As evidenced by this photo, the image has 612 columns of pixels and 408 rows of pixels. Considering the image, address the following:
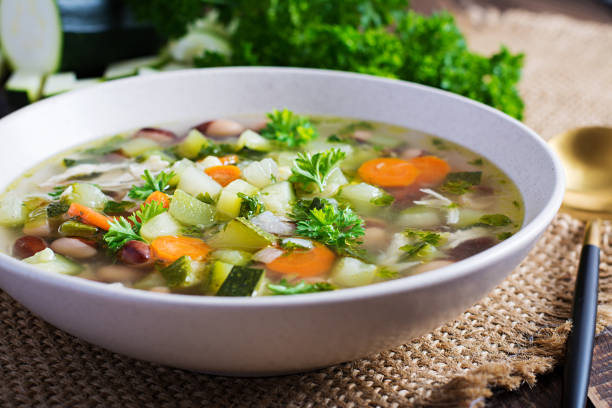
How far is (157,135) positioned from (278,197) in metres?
0.92

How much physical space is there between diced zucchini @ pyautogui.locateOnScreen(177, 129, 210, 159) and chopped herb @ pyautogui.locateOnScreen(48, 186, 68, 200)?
1.82 ft

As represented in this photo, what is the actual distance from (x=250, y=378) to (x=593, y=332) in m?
1.02

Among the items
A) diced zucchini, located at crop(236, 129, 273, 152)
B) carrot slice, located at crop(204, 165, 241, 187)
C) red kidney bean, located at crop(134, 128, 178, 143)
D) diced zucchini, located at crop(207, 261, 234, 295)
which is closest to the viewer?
diced zucchini, located at crop(207, 261, 234, 295)

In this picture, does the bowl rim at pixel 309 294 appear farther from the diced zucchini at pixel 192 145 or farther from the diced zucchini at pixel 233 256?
the diced zucchini at pixel 192 145

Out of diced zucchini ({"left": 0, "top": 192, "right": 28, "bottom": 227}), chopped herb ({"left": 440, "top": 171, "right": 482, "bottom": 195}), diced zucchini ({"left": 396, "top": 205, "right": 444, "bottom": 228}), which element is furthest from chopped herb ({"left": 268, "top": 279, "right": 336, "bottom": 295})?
diced zucchini ({"left": 0, "top": 192, "right": 28, "bottom": 227})

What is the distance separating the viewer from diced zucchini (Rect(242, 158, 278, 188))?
238 cm

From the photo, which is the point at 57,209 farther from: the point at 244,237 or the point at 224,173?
the point at 244,237

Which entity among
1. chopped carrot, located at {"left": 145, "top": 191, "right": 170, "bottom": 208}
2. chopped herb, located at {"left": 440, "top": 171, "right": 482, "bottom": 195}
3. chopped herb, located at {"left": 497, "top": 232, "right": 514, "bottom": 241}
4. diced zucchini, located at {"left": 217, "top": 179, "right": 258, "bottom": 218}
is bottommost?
chopped carrot, located at {"left": 145, "top": 191, "right": 170, "bottom": 208}

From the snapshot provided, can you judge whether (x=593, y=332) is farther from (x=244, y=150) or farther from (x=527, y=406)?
(x=244, y=150)

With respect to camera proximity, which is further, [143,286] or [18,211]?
[18,211]

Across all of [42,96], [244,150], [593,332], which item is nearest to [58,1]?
[42,96]

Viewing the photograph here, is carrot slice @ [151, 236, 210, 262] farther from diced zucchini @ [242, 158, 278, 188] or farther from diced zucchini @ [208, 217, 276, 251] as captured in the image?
diced zucchini @ [242, 158, 278, 188]

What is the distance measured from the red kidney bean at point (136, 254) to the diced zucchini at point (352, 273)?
1.85 feet

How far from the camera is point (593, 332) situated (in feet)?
6.21
